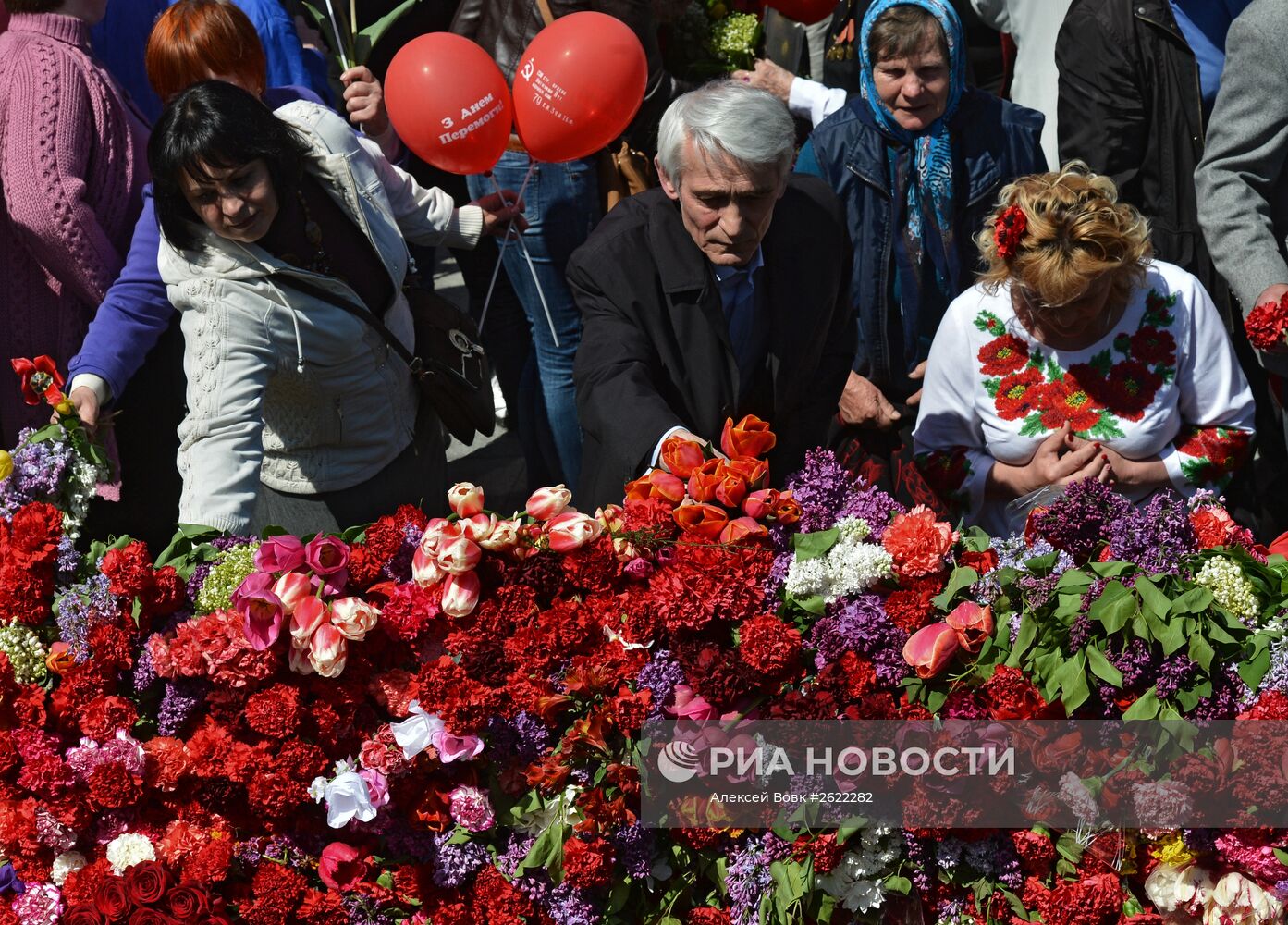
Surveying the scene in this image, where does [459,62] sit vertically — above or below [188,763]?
above

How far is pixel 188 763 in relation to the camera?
234 centimetres

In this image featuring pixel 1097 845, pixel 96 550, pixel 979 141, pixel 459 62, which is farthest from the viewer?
pixel 979 141

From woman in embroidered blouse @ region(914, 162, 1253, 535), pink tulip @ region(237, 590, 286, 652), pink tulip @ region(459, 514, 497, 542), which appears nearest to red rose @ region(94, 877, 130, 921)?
pink tulip @ region(237, 590, 286, 652)

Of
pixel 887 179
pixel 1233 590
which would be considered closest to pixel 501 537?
pixel 1233 590

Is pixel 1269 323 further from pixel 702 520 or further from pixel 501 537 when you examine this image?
pixel 501 537

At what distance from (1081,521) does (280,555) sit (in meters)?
1.28

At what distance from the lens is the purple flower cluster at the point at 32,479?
2.55 m

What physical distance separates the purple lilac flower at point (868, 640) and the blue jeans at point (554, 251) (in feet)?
6.97

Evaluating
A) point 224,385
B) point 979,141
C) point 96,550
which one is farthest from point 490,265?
point 96,550

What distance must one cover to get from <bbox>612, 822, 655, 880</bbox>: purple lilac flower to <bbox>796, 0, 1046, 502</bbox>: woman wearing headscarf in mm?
1834

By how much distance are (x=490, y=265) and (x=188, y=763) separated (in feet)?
8.39

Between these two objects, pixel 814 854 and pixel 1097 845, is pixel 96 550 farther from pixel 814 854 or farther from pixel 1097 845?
pixel 1097 845

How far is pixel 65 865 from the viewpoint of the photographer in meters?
2.43

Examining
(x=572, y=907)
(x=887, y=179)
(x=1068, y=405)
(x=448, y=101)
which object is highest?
(x=448, y=101)
